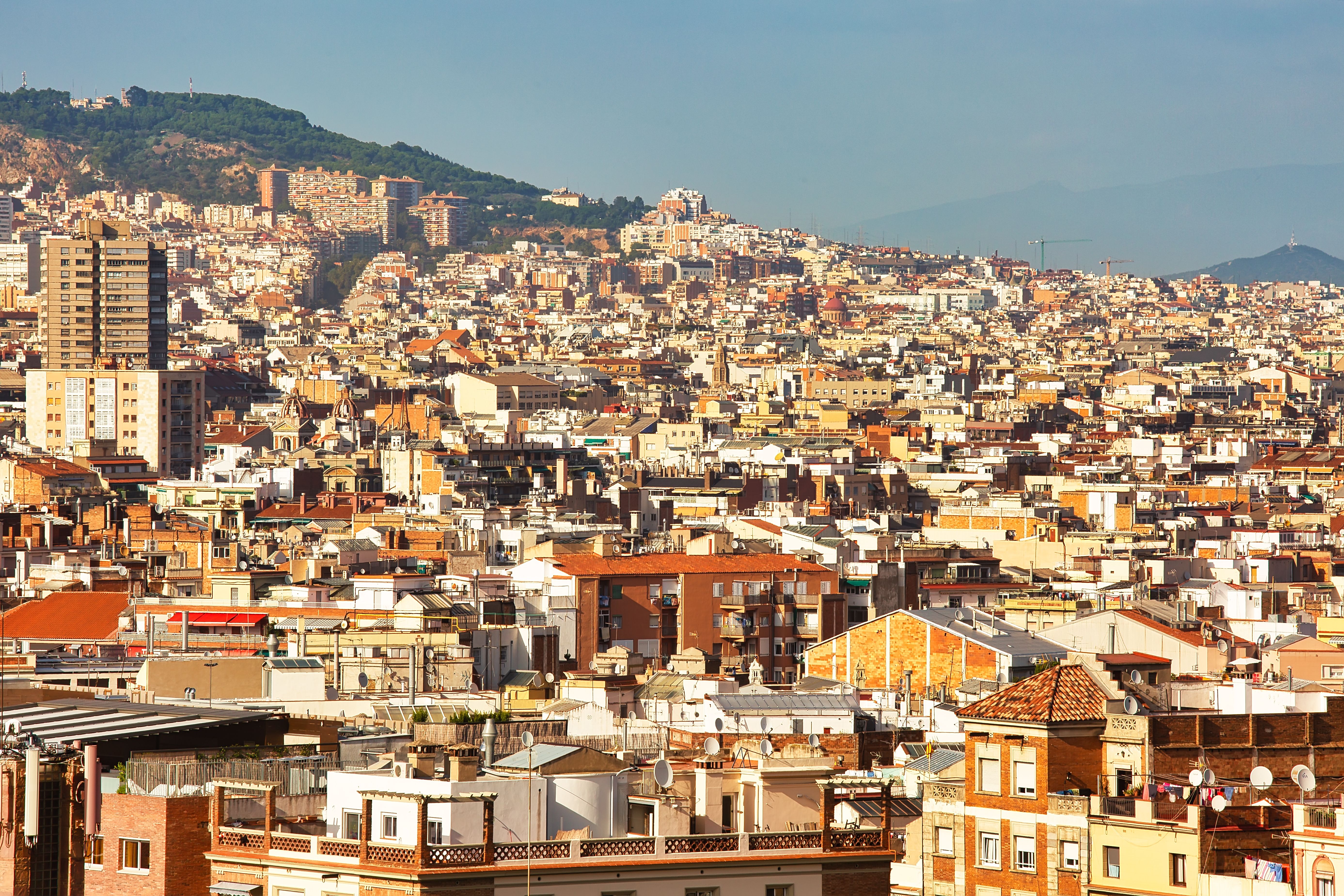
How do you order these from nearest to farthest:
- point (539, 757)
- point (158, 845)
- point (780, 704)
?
point (158, 845)
point (539, 757)
point (780, 704)

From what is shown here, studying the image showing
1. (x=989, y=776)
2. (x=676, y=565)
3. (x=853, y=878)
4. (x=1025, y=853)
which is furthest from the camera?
(x=676, y=565)

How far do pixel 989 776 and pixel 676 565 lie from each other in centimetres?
2765

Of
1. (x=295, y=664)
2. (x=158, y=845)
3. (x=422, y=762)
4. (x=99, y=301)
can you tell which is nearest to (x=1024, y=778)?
(x=422, y=762)

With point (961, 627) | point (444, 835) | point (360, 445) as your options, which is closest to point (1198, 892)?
point (444, 835)

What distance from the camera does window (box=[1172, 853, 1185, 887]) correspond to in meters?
19.8

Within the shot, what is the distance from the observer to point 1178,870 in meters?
19.8

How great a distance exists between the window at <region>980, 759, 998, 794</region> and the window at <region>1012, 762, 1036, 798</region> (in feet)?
0.50

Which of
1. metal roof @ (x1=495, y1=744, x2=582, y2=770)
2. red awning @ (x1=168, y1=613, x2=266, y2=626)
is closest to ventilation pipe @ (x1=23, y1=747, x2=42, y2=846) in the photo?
metal roof @ (x1=495, y1=744, x2=582, y2=770)

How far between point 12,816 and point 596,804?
11.4ft

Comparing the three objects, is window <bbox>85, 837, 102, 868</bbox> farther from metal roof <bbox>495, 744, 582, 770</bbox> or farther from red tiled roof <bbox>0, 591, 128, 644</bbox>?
red tiled roof <bbox>0, 591, 128, 644</bbox>

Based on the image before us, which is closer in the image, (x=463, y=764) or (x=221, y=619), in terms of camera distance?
(x=463, y=764)

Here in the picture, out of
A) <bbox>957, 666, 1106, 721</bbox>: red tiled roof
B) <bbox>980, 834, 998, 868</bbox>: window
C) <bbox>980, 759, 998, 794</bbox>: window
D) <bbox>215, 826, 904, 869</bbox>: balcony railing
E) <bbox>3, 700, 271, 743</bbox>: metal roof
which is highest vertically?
<bbox>3, 700, 271, 743</bbox>: metal roof

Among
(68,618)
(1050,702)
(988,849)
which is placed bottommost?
(988,849)

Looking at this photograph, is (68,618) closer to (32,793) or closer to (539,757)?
(539,757)
